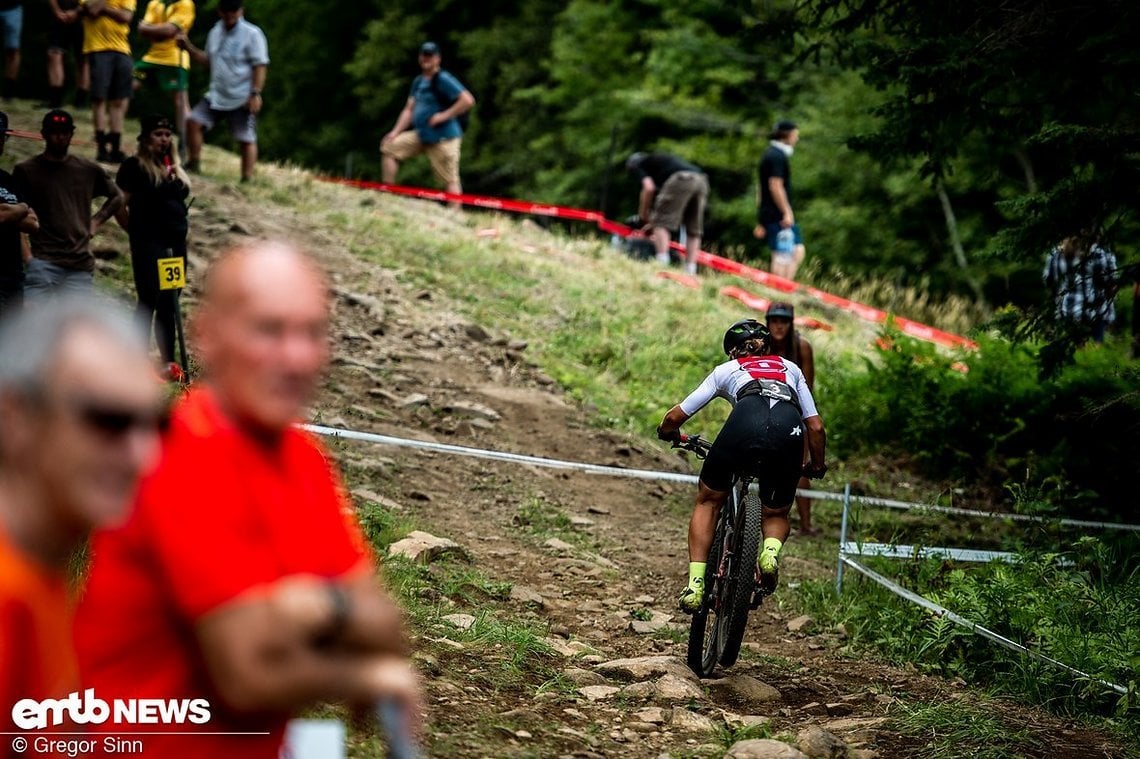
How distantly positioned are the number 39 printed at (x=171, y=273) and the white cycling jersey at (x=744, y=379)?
3985 mm

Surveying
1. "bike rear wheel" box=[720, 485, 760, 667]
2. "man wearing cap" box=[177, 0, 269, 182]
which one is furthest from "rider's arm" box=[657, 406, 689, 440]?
"man wearing cap" box=[177, 0, 269, 182]

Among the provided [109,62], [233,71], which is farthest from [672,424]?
[109,62]

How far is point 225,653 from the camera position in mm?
1839

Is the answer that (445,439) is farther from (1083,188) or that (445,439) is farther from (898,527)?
(1083,188)

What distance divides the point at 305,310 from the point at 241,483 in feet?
0.94

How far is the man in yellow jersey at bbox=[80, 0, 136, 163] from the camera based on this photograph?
45.4 ft

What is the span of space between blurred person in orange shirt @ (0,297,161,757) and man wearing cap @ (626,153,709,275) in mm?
16016

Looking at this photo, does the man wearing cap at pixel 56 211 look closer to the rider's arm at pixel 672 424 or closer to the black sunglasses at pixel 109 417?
the rider's arm at pixel 672 424

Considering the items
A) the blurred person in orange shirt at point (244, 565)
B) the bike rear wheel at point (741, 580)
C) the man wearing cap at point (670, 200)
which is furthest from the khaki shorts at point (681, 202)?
the blurred person in orange shirt at point (244, 565)

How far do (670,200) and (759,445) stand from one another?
1157 cm

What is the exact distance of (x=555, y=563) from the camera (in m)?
8.12

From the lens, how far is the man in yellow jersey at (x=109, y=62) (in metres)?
13.8

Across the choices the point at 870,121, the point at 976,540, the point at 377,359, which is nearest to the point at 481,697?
the point at 976,540

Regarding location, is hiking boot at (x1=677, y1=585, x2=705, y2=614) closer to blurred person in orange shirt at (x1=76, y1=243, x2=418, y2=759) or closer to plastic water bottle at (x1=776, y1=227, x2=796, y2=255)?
blurred person in orange shirt at (x1=76, y1=243, x2=418, y2=759)
